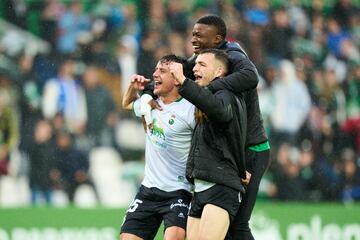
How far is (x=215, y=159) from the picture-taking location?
678 centimetres

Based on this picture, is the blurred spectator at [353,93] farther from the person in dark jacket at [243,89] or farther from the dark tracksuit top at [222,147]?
the dark tracksuit top at [222,147]

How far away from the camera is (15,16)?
1251 cm

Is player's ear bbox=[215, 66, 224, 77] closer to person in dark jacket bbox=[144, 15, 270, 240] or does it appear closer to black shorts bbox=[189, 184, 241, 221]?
person in dark jacket bbox=[144, 15, 270, 240]

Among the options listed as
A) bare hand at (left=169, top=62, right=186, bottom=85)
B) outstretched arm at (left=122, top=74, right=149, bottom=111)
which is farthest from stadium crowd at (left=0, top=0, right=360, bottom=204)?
bare hand at (left=169, top=62, right=186, bottom=85)

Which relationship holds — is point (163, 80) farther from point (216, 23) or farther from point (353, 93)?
point (353, 93)

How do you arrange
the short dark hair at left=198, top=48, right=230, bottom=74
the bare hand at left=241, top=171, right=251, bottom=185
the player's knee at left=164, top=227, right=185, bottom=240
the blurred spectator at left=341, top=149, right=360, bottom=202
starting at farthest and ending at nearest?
the blurred spectator at left=341, top=149, right=360, bottom=202
the player's knee at left=164, top=227, right=185, bottom=240
the bare hand at left=241, top=171, right=251, bottom=185
the short dark hair at left=198, top=48, right=230, bottom=74

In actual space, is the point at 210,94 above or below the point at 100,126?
above

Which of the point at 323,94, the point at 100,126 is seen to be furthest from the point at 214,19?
the point at 323,94

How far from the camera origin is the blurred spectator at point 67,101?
39.5ft

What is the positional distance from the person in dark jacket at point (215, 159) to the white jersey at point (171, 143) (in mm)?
388

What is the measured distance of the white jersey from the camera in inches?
288

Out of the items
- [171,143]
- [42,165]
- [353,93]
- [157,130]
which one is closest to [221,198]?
[171,143]

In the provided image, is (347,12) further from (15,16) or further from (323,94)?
(15,16)

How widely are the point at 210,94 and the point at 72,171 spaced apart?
581 cm
